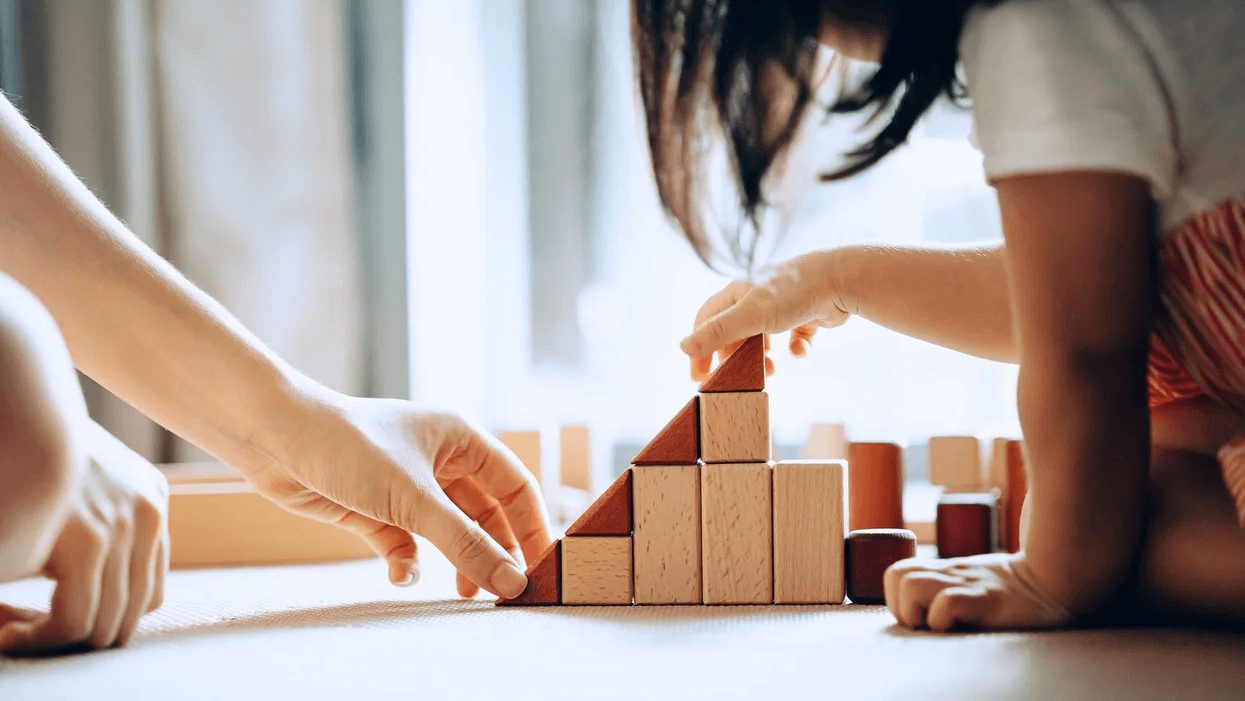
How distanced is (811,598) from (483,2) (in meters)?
1.29

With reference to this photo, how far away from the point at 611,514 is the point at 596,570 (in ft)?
0.14

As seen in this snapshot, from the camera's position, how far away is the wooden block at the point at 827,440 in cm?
133

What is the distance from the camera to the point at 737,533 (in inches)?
30.0

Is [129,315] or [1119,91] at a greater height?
[1119,91]

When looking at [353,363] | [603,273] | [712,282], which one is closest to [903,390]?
[712,282]

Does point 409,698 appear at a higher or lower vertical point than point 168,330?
lower

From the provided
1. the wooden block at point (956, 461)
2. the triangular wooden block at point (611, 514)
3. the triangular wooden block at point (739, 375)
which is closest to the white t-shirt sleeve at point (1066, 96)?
the triangular wooden block at point (739, 375)

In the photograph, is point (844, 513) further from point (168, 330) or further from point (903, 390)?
point (903, 390)

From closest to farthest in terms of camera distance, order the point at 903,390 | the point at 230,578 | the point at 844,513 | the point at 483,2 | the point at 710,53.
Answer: the point at 710,53
the point at 844,513
the point at 230,578
the point at 903,390
the point at 483,2

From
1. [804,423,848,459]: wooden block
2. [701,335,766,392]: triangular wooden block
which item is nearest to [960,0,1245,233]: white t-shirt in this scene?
[701,335,766,392]: triangular wooden block

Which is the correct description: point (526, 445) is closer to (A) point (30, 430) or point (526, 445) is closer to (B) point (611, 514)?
(B) point (611, 514)

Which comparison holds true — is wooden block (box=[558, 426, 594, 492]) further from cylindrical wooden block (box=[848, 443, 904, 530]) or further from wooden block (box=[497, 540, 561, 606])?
wooden block (box=[497, 540, 561, 606])

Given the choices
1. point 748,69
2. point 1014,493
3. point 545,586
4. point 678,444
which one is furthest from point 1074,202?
point 1014,493

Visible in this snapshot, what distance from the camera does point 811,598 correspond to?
772 millimetres
